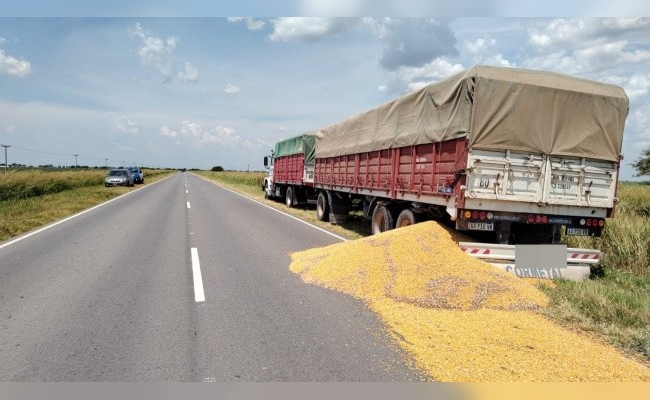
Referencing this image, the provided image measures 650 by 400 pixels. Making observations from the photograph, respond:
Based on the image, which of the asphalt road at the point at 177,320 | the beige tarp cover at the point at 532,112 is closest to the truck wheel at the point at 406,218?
the beige tarp cover at the point at 532,112

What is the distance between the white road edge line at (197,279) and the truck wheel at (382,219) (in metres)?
4.16

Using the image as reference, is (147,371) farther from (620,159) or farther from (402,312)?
(620,159)

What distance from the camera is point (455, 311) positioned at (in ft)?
18.6

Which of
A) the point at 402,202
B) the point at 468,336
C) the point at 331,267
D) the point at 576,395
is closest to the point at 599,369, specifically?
the point at 576,395

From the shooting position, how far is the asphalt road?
12.7 ft

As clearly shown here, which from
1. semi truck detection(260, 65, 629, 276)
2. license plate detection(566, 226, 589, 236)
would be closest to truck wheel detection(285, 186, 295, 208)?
semi truck detection(260, 65, 629, 276)

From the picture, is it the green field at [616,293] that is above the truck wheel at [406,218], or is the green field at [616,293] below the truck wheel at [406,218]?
below

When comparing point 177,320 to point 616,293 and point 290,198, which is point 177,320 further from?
point 290,198

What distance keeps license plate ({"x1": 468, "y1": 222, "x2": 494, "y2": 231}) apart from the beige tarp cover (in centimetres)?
120

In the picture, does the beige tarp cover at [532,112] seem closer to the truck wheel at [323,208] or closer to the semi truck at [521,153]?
the semi truck at [521,153]

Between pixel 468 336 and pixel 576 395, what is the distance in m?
1.31

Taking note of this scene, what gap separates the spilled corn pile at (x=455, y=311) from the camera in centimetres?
402

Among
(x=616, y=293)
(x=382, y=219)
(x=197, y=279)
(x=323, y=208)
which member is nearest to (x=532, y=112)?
(x=616, y=293)

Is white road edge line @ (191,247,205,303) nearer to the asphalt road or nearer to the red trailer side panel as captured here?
the asphalt road
